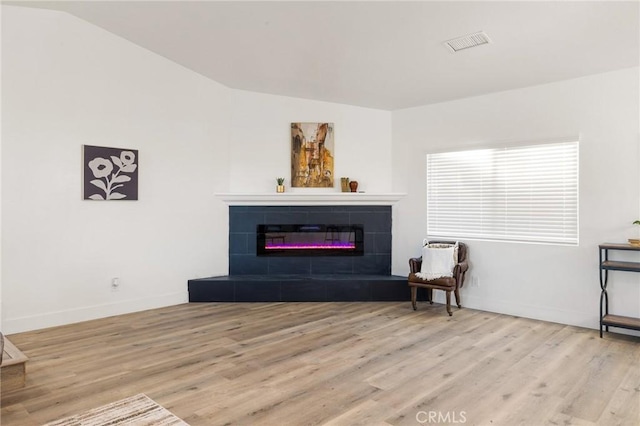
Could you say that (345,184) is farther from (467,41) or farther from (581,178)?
(581,178)

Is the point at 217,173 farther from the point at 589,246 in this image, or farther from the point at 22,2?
the point at 589,246

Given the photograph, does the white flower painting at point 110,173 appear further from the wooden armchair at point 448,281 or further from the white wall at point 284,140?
the wooden armchair at point 448,281

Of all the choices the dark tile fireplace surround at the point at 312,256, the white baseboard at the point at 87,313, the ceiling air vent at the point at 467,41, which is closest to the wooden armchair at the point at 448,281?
the dark tile fireplace surround at the point at 312,256

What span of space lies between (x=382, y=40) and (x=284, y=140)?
7.86 ft

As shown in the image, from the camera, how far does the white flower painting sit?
14.3 ft

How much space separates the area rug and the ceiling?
314 centimetres

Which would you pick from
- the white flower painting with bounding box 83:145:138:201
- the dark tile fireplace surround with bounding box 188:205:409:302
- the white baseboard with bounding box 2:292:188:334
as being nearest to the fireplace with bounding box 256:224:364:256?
the dark tile fireplace surround with bounding box 188:205:409:302

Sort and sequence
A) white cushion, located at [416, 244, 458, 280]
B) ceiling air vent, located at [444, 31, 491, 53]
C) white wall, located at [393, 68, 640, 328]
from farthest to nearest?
white cushion, located at [416, 244, 458, 280] → white wall, located at [393, 68, 640, 328] → ceiling air vent, located at [444, 31, 491, 53]

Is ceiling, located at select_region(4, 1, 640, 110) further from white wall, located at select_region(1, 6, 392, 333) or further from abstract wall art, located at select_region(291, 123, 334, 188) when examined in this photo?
abstract wall art, located at select_region(291, 123, 334, 188)

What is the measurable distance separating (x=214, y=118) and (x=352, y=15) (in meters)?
2.83

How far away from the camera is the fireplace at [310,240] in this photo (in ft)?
19.1

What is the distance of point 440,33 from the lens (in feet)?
11.5

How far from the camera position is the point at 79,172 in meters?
4.31

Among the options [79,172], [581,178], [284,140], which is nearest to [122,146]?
[79,172]
